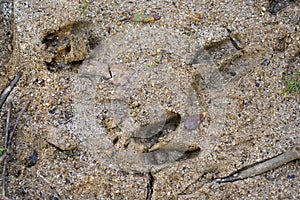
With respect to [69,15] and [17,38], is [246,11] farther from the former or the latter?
[17,38]

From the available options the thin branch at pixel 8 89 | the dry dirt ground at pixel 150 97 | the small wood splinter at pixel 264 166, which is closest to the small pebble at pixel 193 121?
the dry dirt ground at pixel 150 97

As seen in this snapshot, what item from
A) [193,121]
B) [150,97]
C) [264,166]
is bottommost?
[264,166]

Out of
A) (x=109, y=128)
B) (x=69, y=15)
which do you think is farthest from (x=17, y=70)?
(x=109, y=128)

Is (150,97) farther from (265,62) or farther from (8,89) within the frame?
(8,89)

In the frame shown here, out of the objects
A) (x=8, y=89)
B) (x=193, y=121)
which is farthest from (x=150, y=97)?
(x=8, y=89)

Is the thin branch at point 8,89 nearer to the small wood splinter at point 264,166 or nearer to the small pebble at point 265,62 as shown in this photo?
the small wood splinter at point 264,166

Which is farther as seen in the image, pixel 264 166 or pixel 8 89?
pixel 8 89

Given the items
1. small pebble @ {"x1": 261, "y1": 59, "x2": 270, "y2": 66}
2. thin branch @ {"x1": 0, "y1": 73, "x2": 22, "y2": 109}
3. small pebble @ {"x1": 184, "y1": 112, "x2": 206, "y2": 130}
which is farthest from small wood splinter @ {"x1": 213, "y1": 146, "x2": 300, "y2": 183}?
thin branch @ {"x1": 0, "y1": 73, "x2": 22, "y2": 109}

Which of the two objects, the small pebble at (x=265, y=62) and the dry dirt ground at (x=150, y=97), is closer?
the dry dirt ground at (x=150, y=97)
